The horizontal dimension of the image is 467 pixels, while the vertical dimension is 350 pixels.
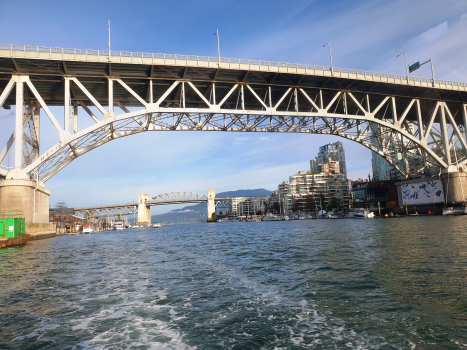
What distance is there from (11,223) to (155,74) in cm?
1900

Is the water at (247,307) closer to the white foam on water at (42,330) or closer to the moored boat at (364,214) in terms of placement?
the white foam on water at (42,330)

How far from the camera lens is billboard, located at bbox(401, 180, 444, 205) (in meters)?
50.2

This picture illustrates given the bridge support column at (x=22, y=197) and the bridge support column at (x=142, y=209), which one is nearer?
the bridge support column at (x=22, y=197)

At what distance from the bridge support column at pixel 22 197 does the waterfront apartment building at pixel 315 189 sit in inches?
5118

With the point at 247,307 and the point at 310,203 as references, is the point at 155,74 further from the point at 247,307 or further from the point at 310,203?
the point at 310,203

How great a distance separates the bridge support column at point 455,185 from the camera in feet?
150

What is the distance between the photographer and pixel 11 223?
24.7 meters

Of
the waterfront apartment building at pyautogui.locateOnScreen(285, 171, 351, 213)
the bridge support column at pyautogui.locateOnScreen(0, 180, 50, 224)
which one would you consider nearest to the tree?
the waterfront apartment building at pyautogui.locateOnScreen(285, 171, 351, 213)

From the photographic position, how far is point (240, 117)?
34594mm

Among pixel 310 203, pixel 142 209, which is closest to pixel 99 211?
pixel 142 209

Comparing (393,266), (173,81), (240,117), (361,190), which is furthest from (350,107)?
(361,190)

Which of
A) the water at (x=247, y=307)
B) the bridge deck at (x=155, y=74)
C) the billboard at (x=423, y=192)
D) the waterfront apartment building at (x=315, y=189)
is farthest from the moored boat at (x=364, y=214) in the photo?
the water at (x=247, y=307)

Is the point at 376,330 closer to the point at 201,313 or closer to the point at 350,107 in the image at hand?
the point at 201,313

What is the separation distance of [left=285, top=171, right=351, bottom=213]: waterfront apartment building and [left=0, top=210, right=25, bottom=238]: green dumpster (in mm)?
131565
